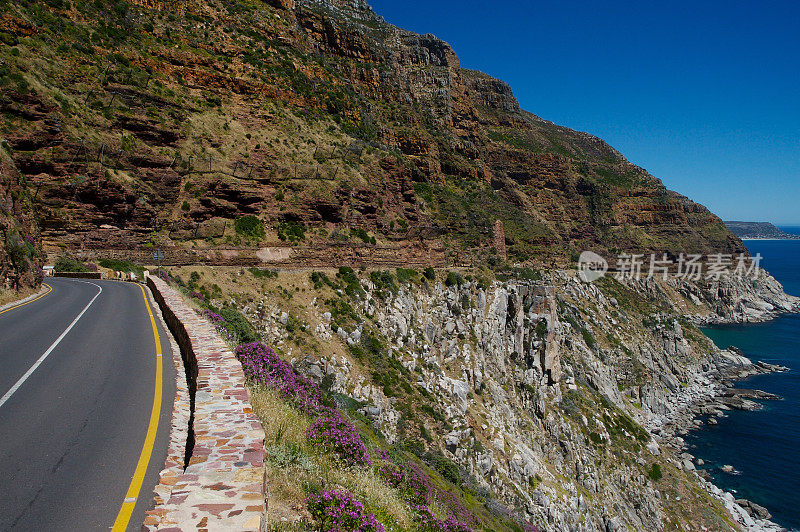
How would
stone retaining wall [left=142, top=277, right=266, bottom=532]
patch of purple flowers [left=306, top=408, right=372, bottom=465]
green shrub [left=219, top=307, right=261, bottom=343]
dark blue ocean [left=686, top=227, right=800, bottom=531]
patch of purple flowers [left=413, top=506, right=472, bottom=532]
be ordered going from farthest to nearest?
1. dark blue ocean [left=686, top=227, right=800, bottom=531]
2. green shrub [left=219, top=307, right=261, bottom=343]
3. patch of purple flowers [left=413, top=506, right=472, bottom=532]
4. patch of purple flowers [left=306, top=408, right=372, bottom=465]
5. stone retaining wall [left=142, top=277, right=266, bottom=532]

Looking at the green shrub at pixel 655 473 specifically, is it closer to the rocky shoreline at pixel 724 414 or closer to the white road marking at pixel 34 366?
the rocky shoreline at pixel 724 414

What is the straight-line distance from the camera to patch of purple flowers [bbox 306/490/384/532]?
5.60m

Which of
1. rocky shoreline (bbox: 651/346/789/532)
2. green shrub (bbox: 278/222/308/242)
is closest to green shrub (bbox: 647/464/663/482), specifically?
rocky shoreline (bbox: 651/346/789/532)

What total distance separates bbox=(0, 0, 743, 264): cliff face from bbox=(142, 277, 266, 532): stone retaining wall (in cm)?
2448

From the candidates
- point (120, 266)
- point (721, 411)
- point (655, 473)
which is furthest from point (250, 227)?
point (721, 411)

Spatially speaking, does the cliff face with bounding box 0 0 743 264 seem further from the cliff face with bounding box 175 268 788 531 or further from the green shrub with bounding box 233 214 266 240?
the cliff face with bounding box 175 268 788 531

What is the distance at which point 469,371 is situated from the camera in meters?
33.1

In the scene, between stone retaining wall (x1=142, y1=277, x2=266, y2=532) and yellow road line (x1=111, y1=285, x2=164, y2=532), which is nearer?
stone retaining wall (x1=142, y1=277, x2=266, y2=532)

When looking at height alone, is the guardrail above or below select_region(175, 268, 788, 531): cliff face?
above

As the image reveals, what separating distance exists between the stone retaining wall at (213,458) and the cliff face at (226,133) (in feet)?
80.3

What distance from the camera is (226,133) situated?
36.2 metres

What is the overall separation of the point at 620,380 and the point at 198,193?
5621cm

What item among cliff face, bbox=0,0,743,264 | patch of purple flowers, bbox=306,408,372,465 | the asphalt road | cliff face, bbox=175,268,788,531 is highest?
cliff face, bbox=0,0,743,264

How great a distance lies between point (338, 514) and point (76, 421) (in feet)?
15.5
